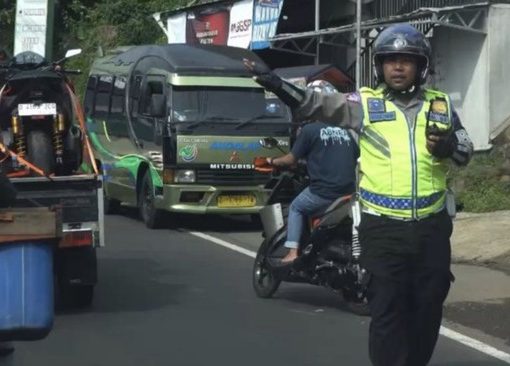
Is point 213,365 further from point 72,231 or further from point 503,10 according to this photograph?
point 503,10

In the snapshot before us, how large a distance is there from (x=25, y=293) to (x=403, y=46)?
7.04 ft

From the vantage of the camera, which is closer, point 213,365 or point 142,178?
point 213,365

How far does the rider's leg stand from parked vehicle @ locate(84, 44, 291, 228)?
5.30m

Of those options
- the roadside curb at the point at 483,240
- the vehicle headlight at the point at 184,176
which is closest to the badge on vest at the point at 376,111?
the roadside curb at the point at 483,240

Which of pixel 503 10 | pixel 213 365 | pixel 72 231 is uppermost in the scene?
pixel 503 10

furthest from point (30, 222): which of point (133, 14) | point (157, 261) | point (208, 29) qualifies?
point (133, 14)

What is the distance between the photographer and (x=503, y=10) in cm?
1670

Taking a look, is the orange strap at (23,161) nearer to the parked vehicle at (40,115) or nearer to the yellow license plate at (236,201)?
the parked vehicle at (40,115)

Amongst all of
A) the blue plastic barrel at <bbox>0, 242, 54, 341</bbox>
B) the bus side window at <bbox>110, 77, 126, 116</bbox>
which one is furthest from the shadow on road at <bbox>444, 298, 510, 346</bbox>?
the bus side window at <bbox>110, 77, 126, 116</bbox>

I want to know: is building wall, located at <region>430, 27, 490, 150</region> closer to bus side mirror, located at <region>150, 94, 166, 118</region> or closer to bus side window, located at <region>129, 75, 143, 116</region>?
bus side mirror, located at <region>150, 94, 166, 118</region>

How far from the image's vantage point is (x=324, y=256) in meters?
9.38

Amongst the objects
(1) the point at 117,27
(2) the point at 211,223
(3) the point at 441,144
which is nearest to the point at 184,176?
(2) the point at 211,223

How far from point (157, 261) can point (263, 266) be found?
2.81 m

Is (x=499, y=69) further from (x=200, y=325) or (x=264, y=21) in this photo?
(x=200, y=325)
